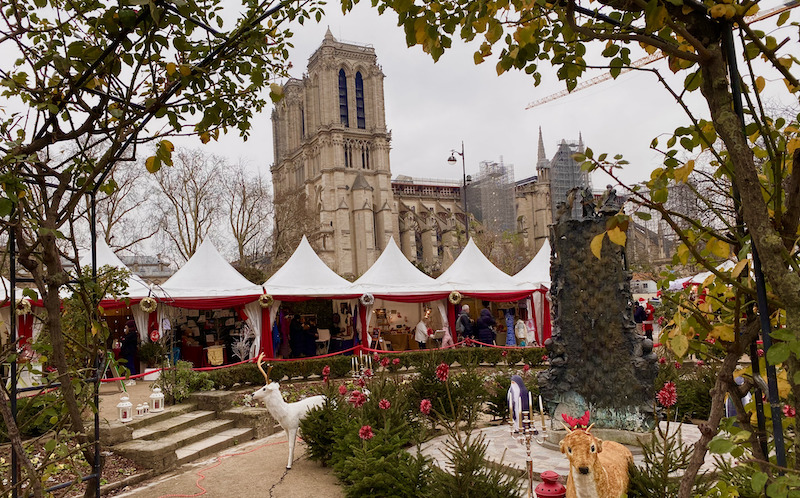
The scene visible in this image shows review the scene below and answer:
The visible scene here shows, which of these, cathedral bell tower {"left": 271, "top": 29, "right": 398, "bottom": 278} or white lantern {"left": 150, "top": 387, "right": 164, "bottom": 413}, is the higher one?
cathedral bell tower {"left": 271, "top": 29, "right": 398, "bottom": 278}

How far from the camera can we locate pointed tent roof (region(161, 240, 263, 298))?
579 inches

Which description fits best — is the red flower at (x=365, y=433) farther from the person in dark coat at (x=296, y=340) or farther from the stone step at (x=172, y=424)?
the person in dark coat at (x=296, y=340)

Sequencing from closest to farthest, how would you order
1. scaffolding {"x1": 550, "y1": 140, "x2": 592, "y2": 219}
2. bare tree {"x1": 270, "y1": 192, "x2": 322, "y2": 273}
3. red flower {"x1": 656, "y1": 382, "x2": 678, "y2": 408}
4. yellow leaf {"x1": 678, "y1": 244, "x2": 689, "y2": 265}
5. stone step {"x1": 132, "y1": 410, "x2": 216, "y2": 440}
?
1. yellow leaf {"x1": 678, "y1": 244, "x2": 689, "y2": 265}
2. red flower {"x1": 656, "y1": 382, "x2": 678, "y2": 408}
3. stone step {"x1": 132, "y1": 410, "x2": 216, "y2": 440}
4. bare tree {"x1": 270, "y1": 192, "x2": 322, "y2": 273}
5. scaffolding {"x1": 550, "y1": 140, "x2": 592, "y2": 219}

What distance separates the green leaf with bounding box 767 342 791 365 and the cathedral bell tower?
52558 millimetres

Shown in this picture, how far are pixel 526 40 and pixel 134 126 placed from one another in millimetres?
1733

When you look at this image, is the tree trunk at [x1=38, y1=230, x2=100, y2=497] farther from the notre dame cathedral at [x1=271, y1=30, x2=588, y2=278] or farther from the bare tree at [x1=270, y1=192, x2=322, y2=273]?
the notre dame cathedral at [x1=271, y1=30, x2=588, y2=278]

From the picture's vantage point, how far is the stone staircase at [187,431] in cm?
776

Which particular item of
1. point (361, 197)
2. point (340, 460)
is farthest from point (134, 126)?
point (361, 197)

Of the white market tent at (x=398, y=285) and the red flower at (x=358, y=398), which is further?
the white market tent at (x=398, y=285)

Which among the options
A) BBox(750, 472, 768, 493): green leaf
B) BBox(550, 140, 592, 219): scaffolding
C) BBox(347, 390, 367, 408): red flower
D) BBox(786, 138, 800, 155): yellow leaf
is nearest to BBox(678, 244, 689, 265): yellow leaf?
BBox(786, 138, 800, 155): yellow leaf

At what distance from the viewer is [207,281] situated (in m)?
15.2

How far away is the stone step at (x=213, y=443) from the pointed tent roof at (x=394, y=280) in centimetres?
719

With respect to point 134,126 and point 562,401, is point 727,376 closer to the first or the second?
point 134,126

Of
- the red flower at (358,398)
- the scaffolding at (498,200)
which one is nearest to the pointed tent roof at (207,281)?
the red flower at (358,398)
